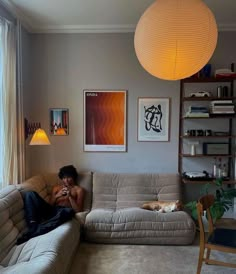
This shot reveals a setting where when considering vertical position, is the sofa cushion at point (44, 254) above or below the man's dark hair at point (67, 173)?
below

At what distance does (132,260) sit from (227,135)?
7.10 ft

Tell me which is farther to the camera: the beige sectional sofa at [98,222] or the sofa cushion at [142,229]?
the sofa cushion at [142,229]

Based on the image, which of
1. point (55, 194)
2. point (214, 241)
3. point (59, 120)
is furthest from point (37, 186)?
point (214, 241)

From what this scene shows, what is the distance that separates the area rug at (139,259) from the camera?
2.68 meters

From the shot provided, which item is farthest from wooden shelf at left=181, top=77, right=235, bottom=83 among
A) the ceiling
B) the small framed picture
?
the small framed picture

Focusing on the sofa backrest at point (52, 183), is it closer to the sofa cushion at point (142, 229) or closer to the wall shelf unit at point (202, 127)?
the sofa cushion at point (142, 229)

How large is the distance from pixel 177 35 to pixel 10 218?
231 cm

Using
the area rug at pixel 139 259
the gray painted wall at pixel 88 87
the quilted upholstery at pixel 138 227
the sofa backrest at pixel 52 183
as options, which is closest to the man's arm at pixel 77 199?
the sofa backrest at pixel 52 183

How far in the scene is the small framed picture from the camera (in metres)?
4.10

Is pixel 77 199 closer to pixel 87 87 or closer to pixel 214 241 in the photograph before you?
pixel 87 87

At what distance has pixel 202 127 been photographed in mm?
4000

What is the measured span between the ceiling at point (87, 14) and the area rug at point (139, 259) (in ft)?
9.28

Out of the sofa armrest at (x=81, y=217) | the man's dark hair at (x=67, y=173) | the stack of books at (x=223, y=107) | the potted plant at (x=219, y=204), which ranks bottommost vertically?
the sofa armrest at (x=81, y=217)

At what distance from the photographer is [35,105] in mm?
4113
